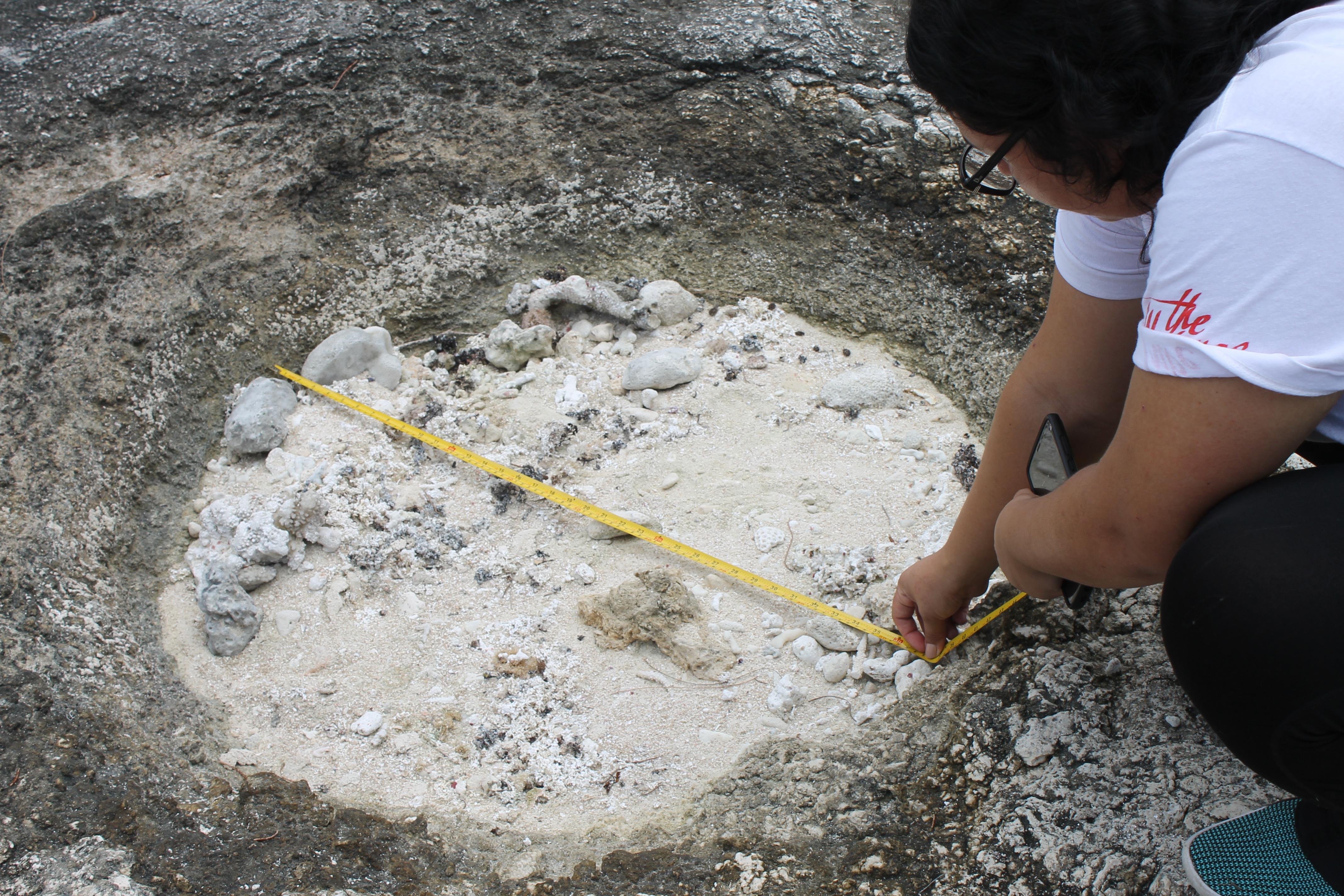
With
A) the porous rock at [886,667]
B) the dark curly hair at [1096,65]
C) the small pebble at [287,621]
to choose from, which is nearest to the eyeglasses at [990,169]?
the dark curly hair at [1096,65]

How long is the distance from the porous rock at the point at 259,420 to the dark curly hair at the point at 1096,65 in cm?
212

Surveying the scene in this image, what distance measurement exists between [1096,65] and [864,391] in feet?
5.46

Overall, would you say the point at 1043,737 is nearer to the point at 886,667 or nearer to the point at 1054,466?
the point at 886,667

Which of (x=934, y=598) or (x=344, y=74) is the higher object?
(x=344, y=74)

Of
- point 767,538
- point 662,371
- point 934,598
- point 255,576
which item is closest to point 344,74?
point 662,371

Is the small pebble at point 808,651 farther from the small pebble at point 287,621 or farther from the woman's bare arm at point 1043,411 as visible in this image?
the small pebble at point 287,621

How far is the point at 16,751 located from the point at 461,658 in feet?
2.74

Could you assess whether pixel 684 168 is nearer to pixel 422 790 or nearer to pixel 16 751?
pixel 422 790

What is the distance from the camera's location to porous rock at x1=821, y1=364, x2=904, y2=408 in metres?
2.53

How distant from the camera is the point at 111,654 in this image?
189 cm

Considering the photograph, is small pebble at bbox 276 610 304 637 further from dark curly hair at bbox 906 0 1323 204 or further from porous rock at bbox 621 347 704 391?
dark curly hair at bbox 906 0 1323 204

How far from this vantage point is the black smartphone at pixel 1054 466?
4.44ft

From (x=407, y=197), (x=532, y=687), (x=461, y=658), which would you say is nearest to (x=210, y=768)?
(x=461, y=658)

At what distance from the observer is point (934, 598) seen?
1.67 metres
